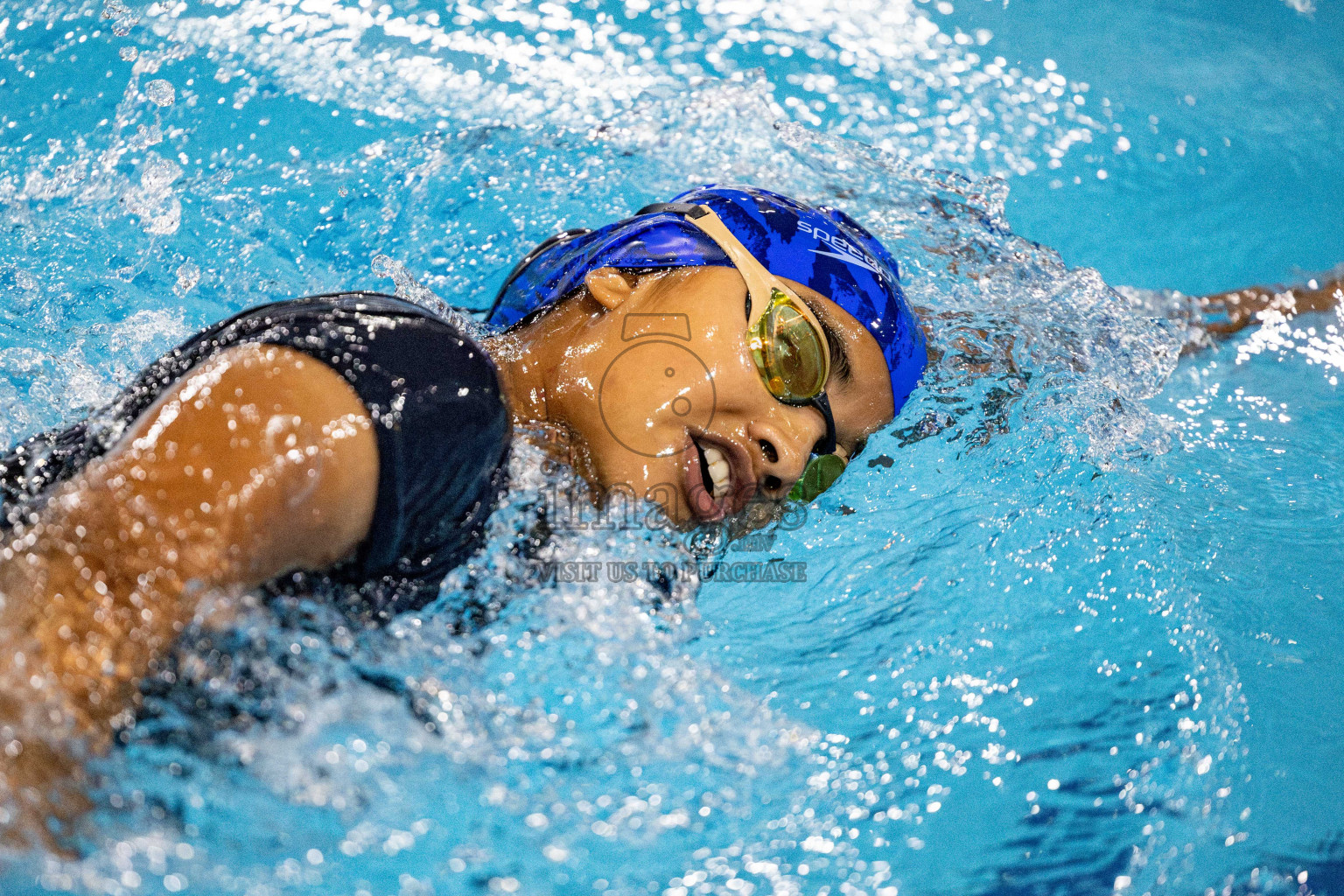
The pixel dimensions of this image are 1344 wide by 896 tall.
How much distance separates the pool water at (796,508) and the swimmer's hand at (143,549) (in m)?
0.07

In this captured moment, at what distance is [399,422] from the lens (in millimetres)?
1414

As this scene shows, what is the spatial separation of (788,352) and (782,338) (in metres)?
0.03

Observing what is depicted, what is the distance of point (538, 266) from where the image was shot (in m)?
2.27

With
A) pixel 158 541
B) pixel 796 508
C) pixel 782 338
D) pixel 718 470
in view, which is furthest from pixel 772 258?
pixel 158 541

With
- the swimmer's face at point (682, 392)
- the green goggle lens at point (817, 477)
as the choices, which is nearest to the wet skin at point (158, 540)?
the swimmer's face at point (682, 392)

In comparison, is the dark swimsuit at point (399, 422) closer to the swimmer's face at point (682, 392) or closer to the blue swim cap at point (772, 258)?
the swimmer's face at point (682, 392)

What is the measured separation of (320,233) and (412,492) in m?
2.18

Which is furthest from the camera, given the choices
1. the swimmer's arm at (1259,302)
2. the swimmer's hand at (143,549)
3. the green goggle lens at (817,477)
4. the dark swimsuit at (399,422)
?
the swimmer's arm at (1259,302)

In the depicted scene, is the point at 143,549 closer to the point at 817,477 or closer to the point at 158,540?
the point at 158,540

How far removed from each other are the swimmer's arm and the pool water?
0.38 feet

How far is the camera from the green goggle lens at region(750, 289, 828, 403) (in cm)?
196

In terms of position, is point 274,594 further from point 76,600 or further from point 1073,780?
point 1073,780

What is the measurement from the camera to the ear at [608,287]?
6.65 ft

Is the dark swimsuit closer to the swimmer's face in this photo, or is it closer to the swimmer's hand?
the swimmer's hand
